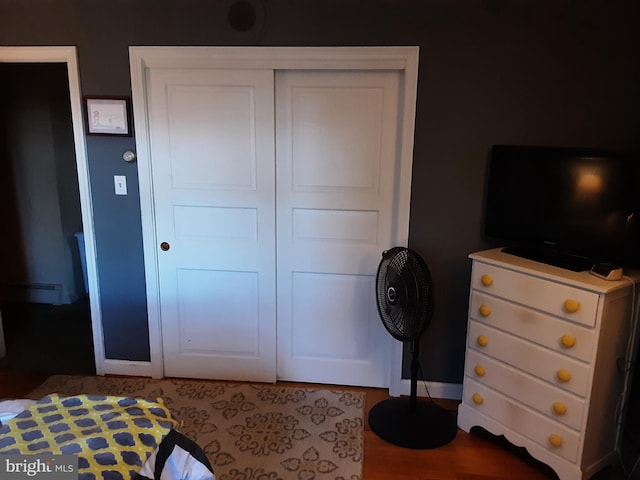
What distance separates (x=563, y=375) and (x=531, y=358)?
0.53 ft

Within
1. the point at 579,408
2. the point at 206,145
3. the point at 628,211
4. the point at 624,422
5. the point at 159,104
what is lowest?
the point at 624,422

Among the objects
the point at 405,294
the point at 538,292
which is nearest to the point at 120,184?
the point at 405,294

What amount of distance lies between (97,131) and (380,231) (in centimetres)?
169

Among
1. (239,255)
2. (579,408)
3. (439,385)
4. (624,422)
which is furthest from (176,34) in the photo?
(624,422)

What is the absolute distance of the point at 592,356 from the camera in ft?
6.84

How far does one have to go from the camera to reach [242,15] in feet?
8.71

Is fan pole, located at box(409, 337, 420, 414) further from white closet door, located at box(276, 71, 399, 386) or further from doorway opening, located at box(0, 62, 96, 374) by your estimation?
doorway opening, located at box(0, 62, 96, 374)

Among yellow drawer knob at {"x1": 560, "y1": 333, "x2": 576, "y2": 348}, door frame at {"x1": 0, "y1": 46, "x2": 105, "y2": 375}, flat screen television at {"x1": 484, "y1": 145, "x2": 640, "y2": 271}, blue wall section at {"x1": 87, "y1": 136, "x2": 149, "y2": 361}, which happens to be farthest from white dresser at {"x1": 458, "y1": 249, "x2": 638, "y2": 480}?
door frame at {"x1": 0, "y1": 46, "x2": 105, "y2": 375}

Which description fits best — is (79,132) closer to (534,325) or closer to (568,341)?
(534,325)

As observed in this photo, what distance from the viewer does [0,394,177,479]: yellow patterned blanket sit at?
1340 mm

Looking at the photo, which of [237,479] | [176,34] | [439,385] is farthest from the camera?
[439,385]

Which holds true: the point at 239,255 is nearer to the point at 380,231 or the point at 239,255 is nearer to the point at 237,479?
the point at 380,231

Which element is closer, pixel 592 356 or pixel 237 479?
pixel 592 356

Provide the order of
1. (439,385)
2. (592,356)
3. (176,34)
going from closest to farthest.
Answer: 1. (592,356)
2. (176,34)
3. (439,385)
